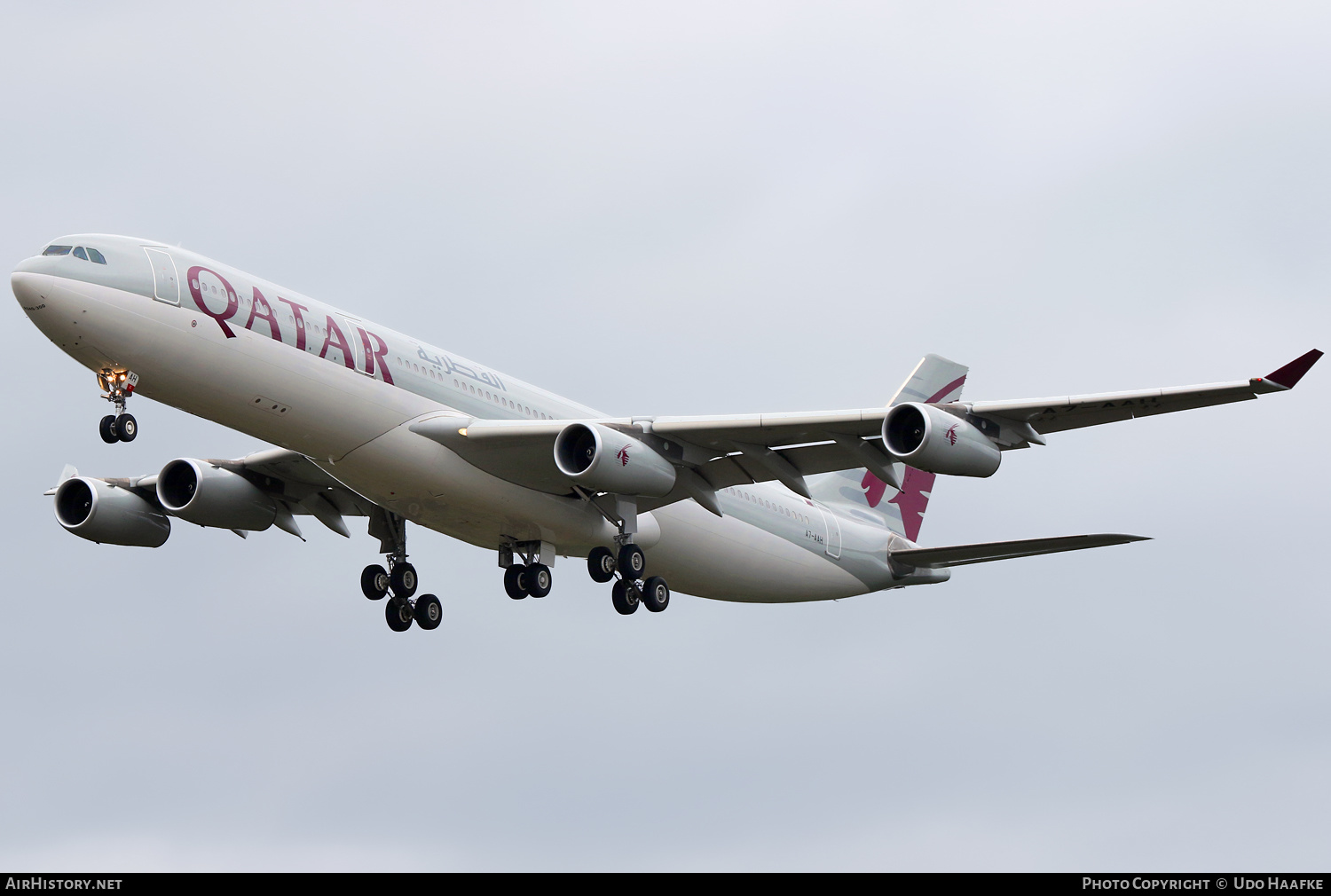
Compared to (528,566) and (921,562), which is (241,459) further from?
(921,562)

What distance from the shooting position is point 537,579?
37281 mm

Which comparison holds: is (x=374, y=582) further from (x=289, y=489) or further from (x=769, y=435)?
(x=769, y=435)

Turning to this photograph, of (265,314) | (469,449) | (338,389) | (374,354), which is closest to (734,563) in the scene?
(469,449)

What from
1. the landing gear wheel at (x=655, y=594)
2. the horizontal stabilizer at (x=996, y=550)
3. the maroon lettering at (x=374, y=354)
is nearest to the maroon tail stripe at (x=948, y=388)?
the horizontal stabilizer at (x=996, y=550)

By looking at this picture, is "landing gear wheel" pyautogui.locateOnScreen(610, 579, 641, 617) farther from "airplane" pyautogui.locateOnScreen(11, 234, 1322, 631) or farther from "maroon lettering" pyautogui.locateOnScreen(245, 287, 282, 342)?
"maroon lettering" pyautogui.locateOnScreen(245, 287, 282, 342)

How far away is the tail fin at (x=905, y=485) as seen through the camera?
43.8 meters

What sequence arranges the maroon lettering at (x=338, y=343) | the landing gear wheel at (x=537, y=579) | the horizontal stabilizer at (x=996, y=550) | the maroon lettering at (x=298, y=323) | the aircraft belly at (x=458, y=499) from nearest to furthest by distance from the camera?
1. the maroon lettering at (x=298, y=323)
2. the maroon lettering at (x=338, y=343)
3. the aircraft belly at (x=458, y=499)
4. the horizontal stabilizer at (x=996, y=550)
5. the landing gear wheel at (x=537, y=579)

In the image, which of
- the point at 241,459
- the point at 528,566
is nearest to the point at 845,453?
the point at 528,566

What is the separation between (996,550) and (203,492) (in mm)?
18027

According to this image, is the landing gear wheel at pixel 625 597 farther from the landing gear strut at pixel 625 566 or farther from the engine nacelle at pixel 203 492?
the engine nacelle at pixel 203 492

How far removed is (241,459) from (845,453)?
13797mm

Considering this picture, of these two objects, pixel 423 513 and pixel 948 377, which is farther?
pixel 948 377

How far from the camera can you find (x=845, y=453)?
113 feet

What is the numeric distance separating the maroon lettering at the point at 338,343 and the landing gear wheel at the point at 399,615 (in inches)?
331
